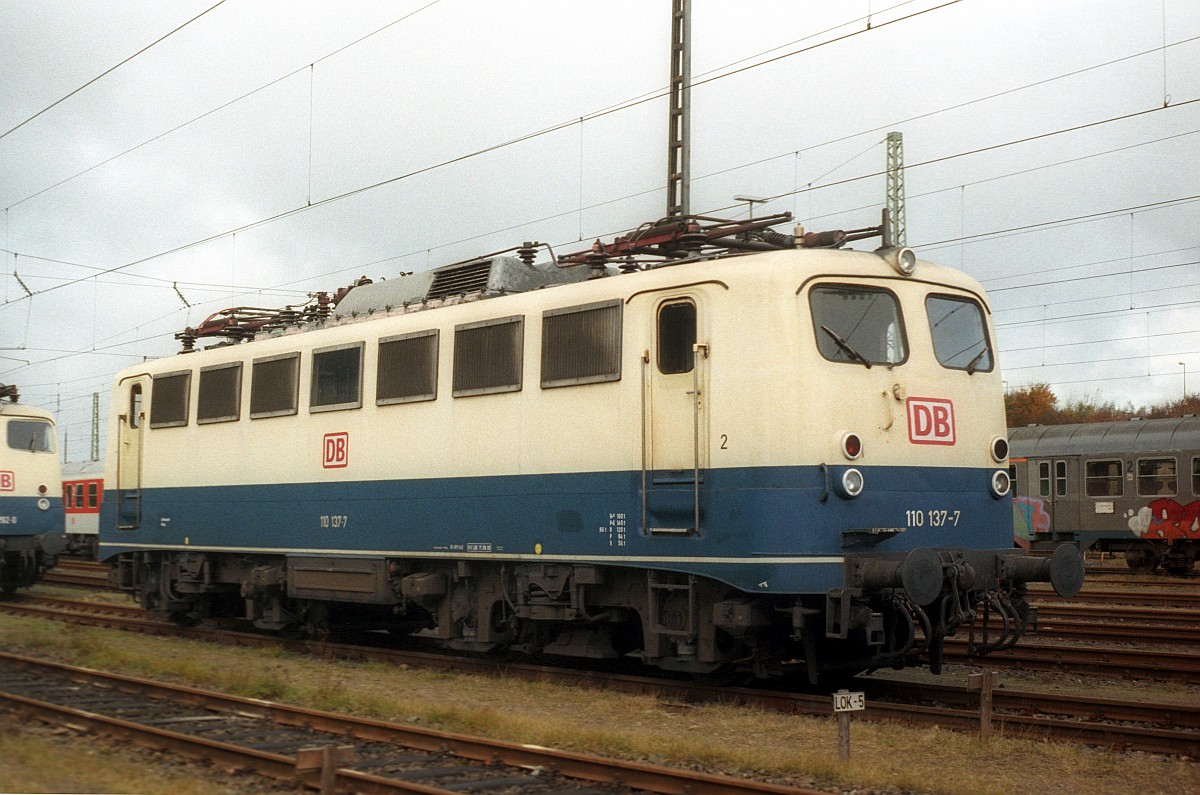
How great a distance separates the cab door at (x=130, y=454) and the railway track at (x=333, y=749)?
21.1 feet

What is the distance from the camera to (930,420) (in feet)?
37.7

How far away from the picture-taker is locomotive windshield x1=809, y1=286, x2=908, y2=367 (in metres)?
11.2

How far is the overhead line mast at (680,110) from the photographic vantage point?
1778 centimetres

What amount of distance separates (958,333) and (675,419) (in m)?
2.92

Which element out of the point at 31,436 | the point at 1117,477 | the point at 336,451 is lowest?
the point at 336,451

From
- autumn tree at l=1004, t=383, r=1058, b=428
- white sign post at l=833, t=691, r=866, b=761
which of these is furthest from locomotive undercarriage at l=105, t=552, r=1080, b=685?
autumn tree at l=1004, t=383, r=1058, b=428

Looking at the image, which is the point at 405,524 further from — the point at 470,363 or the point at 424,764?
the point at 424,764

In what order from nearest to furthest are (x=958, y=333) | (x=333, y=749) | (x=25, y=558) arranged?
(x=333, y=749) → (x=958, y=333) → (x=25, y=558)

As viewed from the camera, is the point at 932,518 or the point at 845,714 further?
the point at 932,518

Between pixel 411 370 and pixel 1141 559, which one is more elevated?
pixel 411 370

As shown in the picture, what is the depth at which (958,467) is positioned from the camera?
11617 mm

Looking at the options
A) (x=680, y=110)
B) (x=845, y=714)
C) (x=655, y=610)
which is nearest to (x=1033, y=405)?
(x=680, y=110)

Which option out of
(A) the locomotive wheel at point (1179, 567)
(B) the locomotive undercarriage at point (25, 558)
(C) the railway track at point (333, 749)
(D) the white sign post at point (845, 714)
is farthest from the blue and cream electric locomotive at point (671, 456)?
(A) the locomotive wheel at point (1179, 567)

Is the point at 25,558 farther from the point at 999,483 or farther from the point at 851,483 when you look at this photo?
the point at 999,483
